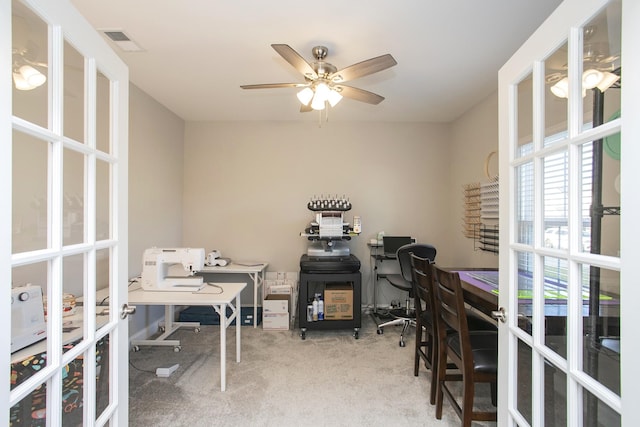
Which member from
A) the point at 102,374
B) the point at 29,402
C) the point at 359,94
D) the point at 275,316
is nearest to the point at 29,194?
the point at 29,402

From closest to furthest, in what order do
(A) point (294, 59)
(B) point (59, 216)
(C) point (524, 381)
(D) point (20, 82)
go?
(D) point (20, 82), (B) point (59, 216), (C) point (524, 381), (A) point (294, 59)

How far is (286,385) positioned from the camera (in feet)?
7.20

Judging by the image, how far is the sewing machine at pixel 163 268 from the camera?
229 centimetres

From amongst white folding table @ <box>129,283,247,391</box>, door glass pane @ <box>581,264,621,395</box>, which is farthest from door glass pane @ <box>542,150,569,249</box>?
white folding table @ <box>129,283,247,391</box>

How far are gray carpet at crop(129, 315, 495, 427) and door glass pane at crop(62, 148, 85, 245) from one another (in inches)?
58.7

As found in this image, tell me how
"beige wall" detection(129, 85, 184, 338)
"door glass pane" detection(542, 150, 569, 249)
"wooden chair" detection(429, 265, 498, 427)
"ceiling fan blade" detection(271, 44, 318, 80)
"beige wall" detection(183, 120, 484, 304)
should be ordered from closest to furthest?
"door glass pane" detection(542, 150, 569, 249) → "wooden chair" detection(429, 265, 498, 427) → "ceiling fan blade" detection(271, 44, 318, 80) → "beige wall" detection(129, 85, 184, 338) → "beige wall" detection(183, 120, 484, 304)

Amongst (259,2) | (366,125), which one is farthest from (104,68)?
(366,125)

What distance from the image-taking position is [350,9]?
1745 millimetres

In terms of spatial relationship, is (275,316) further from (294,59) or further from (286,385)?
(294,59)

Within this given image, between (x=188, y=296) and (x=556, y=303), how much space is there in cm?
221

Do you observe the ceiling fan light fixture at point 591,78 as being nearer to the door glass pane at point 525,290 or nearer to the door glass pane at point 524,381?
the door glass pane at point 525,290

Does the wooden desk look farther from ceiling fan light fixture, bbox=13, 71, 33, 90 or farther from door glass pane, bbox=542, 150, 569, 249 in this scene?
ceiling fan light fixture, bbox=13, 71, 33, 90

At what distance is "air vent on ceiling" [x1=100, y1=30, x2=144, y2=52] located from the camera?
197cm

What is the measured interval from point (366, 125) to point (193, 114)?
2238 mm
